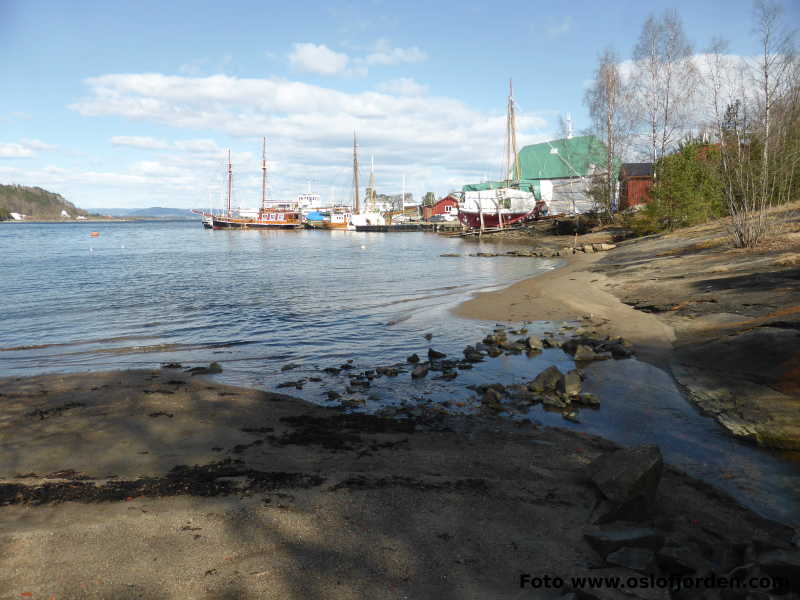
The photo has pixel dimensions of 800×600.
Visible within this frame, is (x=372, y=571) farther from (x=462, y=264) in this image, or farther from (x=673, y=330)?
(x=462, y=264)

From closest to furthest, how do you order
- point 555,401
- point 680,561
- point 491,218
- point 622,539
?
point 680,561 < point 622,539 < point 555,401 < point 491,218

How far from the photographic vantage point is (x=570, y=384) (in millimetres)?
8586

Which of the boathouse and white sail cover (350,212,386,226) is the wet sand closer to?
the boathouse

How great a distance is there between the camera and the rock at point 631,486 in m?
4.51

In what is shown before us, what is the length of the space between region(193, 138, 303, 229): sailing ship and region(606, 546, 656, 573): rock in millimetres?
118507

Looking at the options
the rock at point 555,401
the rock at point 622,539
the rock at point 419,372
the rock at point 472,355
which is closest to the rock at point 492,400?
the rock at point 555,401

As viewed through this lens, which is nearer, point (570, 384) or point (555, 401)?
point (555, 401)

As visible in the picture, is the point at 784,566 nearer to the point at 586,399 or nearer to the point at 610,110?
the point at 586,399

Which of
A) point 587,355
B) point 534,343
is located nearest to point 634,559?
point 587,355

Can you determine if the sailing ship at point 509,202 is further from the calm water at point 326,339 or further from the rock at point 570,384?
the rock at point 570,384

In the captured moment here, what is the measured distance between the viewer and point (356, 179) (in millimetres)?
111500

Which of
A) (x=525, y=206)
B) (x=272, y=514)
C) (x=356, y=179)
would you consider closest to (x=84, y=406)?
(x=272, y=514)

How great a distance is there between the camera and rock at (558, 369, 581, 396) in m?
8.48

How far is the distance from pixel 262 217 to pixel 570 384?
11887 cm
